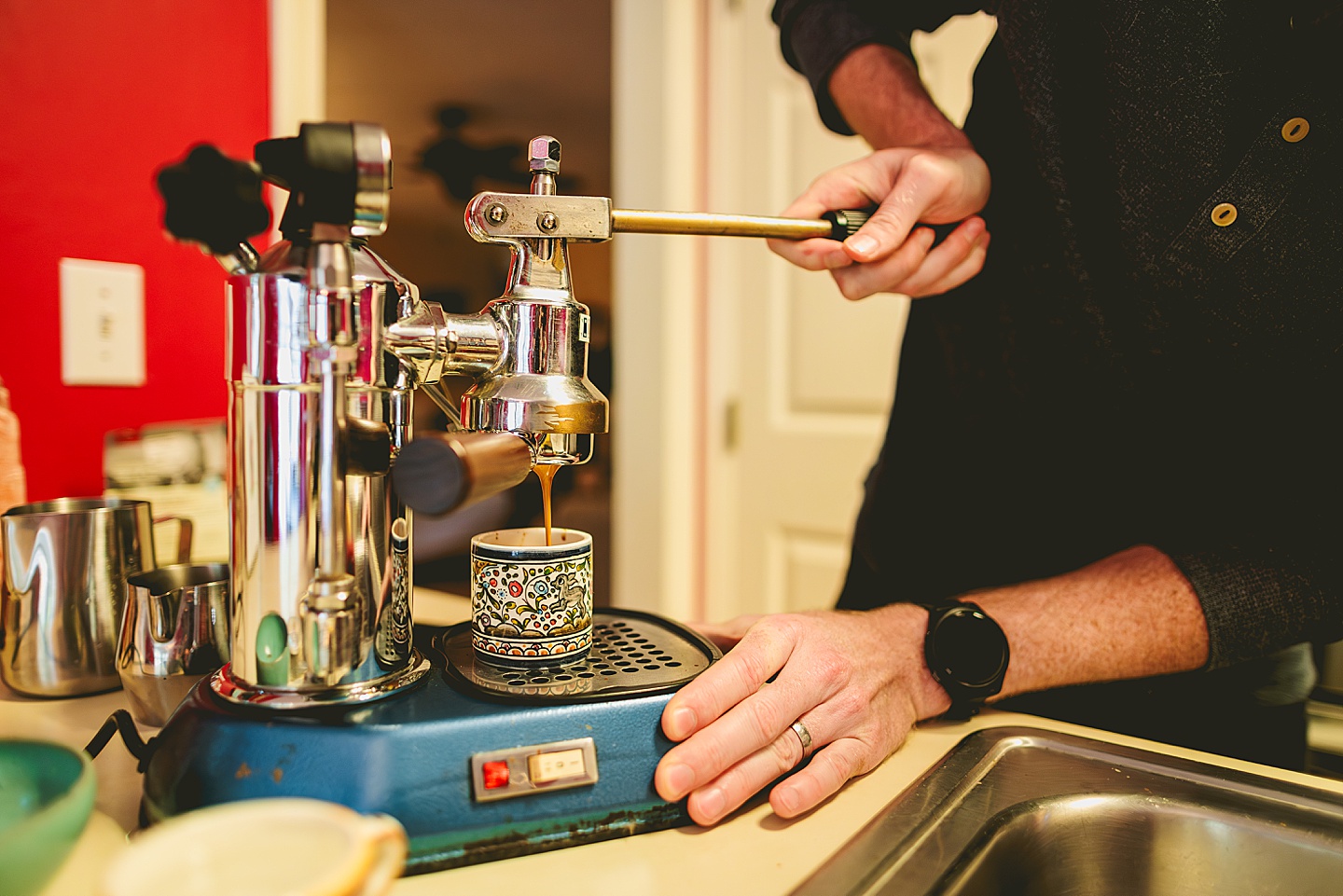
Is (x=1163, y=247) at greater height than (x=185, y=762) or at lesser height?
greater

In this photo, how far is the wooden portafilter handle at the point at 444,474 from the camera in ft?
1.27

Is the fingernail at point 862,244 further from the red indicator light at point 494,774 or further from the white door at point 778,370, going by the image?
the white door at point 778,370

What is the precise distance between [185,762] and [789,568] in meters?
1.79

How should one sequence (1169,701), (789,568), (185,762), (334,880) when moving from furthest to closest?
1. (789,568)
2. (1169,701)
3. (185,762)
4. (334,880)

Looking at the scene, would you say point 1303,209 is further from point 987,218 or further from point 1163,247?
point 987,218

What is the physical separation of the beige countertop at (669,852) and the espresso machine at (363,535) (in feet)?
0.04

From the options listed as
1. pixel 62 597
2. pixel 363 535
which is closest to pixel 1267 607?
pixel 363 535

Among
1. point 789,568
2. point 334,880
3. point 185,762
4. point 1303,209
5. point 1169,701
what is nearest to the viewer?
point 334,880

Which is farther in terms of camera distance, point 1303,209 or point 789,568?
point 789,568

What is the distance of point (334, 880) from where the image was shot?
269 mm

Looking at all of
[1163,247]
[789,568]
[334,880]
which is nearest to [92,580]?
[334,880]

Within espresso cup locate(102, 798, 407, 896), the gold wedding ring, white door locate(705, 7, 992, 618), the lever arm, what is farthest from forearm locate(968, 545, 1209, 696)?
white door locate(705, 7, 992, 618)

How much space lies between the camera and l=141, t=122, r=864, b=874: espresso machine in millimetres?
438

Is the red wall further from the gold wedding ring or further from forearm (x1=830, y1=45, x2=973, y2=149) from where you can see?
the gold wedding ring
